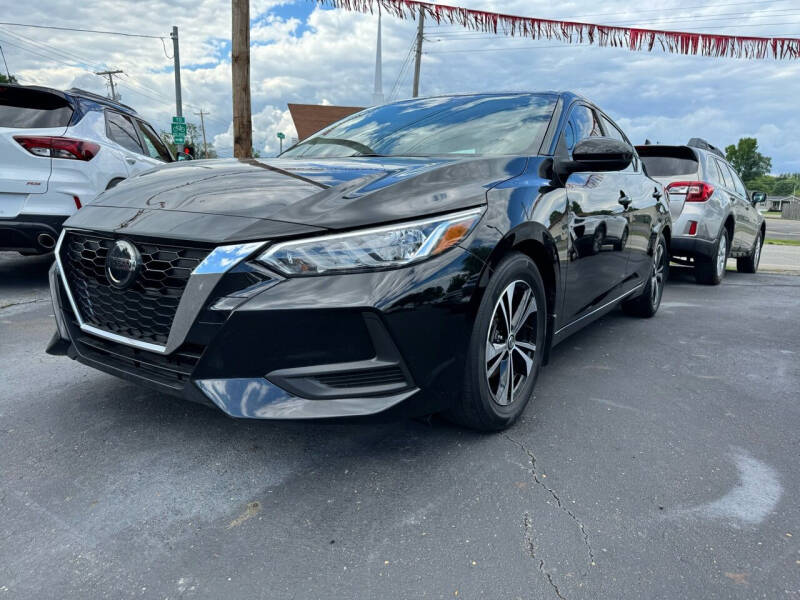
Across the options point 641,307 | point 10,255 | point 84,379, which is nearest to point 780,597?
point 84,379

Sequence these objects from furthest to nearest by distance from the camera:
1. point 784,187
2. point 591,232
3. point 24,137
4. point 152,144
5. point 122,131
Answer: point 784,187 → point 152,144 → point 122,131 → point 24,137 → point 591,232

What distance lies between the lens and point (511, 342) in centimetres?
245

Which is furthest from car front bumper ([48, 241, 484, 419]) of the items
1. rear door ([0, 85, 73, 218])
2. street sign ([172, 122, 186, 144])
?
street sign ([172, 122, 186, 144])

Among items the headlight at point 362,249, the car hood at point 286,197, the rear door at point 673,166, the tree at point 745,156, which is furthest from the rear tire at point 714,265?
the tree at point 745,156

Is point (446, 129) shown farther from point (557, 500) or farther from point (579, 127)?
point (557, 500)

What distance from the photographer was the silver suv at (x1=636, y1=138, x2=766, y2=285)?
6.28m

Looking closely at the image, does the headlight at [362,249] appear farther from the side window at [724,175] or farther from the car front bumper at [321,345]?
the side window at [724,175]

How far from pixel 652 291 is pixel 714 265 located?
2511mm

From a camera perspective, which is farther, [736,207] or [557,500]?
[736,207]

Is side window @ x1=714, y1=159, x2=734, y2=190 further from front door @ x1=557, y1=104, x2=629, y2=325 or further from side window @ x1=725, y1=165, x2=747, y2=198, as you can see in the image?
front door @ x1=557, y1=104, x2=629, y2=325

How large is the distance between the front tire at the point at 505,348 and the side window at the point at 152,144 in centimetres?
503

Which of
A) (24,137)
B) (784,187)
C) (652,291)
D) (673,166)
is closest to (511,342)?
(652,291)

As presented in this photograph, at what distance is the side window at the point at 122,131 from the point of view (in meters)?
5.44

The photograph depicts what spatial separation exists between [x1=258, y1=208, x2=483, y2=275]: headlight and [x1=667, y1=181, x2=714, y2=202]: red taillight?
5.31 m
